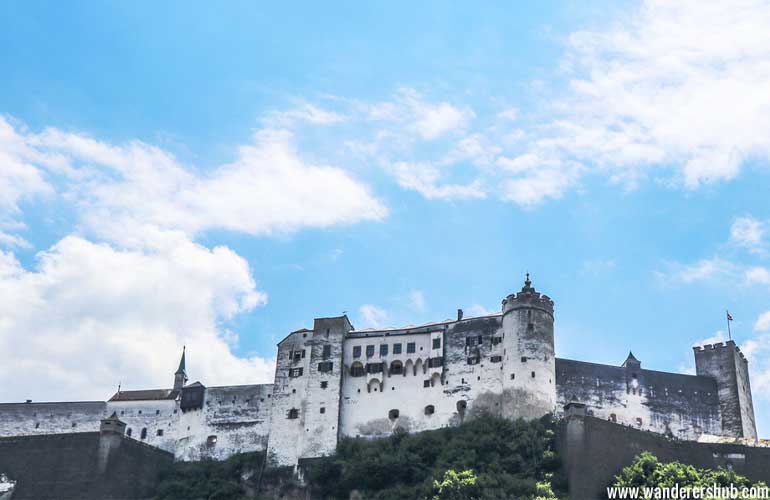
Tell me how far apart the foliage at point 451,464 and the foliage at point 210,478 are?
4.41 m

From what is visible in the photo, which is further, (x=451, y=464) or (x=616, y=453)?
(x=451, y=464)

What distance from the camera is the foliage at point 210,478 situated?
2470 inches

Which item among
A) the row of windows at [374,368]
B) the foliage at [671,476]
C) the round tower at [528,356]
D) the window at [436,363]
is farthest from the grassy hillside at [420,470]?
the row of windows at [374,368]

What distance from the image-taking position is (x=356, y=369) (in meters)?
67.6

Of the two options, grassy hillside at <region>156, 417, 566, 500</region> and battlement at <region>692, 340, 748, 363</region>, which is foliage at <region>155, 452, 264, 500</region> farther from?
battlement at <region>692, 340, 748, 363</region>

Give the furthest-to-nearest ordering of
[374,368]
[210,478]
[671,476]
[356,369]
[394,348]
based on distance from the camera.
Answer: [356,369]
[394,348]
[374,368]
[210,478]
[671,476]

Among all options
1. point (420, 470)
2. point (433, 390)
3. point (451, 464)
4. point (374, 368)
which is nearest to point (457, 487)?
point (451, 464)

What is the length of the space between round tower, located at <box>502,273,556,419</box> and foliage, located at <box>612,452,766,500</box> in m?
7.88

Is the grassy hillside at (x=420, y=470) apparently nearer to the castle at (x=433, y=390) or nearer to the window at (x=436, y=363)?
the castle at (x=433, y=390)

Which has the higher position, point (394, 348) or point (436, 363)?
point (394, 348)

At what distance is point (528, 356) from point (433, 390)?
6441 mm

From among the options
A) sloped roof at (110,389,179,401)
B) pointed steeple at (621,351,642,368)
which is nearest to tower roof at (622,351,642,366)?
pointed steeple at (621,351,642,368)

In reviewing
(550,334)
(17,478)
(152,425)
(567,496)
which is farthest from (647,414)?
(17,478)

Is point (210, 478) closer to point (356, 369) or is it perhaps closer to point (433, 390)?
point (356, 369)
